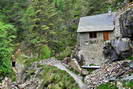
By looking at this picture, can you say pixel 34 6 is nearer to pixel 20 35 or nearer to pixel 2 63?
pixel 20 35

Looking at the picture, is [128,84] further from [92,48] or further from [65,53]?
[65,53]

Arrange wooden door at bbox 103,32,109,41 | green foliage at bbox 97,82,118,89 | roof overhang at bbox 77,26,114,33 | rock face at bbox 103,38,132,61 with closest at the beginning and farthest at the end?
1. green foliage at bbox 97,82,118,89
2. rock face at bbox 103,38,132,61
3. roof overhang at bbox 77,26,114,33
4. wooden door at bbox 103,32,109,41

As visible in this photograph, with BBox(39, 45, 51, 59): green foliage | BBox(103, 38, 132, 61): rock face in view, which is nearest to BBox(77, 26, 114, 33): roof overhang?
BBox(103, 38, 132, 61): rock face

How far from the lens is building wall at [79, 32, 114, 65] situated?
88.4ft

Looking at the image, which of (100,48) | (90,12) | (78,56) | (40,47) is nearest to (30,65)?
(40,47)

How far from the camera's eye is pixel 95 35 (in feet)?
91.3

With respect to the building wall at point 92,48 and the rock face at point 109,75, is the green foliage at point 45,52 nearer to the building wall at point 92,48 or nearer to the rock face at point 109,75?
the building wall at point 92,48

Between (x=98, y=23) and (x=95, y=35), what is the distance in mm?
1891

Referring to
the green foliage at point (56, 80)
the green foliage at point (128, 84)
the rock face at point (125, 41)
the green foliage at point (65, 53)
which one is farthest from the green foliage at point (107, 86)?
the green foliage at point (65, 53)

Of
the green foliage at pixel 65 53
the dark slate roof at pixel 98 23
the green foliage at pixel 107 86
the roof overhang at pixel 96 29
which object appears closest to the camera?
the green foliage at pixel 107 86

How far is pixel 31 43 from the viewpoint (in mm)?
35219

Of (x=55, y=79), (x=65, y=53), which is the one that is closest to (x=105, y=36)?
(x=65, y=53)

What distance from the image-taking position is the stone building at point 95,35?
1053 inches

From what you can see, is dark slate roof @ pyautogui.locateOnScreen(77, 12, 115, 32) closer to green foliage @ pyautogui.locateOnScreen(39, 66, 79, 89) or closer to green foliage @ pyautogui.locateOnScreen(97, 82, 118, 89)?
green foliage @ pyautogui.locateOnScreen(39, 66, 79, 89)
